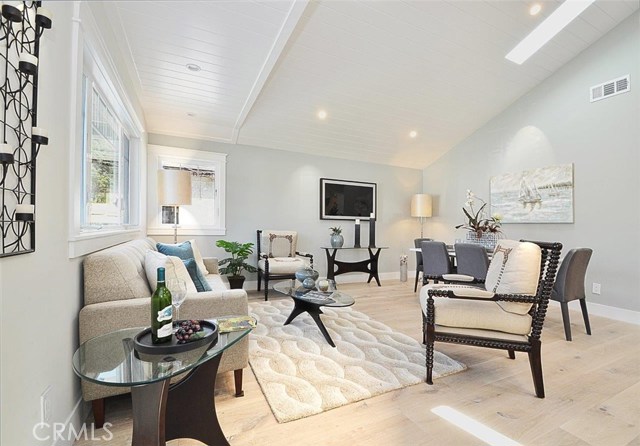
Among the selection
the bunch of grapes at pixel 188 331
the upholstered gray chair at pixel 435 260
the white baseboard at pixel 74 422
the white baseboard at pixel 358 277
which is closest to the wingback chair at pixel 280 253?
the white baseboard at pixel 358 277

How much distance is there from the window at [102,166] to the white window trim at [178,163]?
0.85m

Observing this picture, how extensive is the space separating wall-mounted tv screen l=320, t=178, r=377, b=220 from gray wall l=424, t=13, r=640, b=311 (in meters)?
2.21

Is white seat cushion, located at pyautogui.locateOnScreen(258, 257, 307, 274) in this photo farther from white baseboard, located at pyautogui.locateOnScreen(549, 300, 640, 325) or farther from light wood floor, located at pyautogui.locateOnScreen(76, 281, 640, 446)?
white baseboard, located at pyautogui.locateOnScreen(549, 300, 640, 325)

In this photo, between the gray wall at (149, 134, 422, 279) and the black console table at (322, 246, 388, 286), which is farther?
the black console table at (322, 246, 388, 286)

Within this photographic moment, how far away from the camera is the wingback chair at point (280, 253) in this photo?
13.9 ft

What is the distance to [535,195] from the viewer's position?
4.27 m

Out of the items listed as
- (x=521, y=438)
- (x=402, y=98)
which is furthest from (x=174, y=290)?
(x=402, y=98)

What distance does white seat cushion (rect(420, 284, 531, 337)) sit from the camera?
194cm

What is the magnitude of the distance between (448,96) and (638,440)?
4.05 meters

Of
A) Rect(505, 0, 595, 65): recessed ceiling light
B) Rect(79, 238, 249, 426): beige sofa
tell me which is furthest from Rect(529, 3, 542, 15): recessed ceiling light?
Rect(79, 238, 249, 426): beige sofa

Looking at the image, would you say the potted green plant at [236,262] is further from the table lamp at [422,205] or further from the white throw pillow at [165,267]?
the table lamp at [422,205]

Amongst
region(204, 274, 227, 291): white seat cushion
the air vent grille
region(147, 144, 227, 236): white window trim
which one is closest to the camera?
region(204, 274, 227, 291): white seat cushion

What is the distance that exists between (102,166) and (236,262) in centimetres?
221

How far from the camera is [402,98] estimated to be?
421 cm
